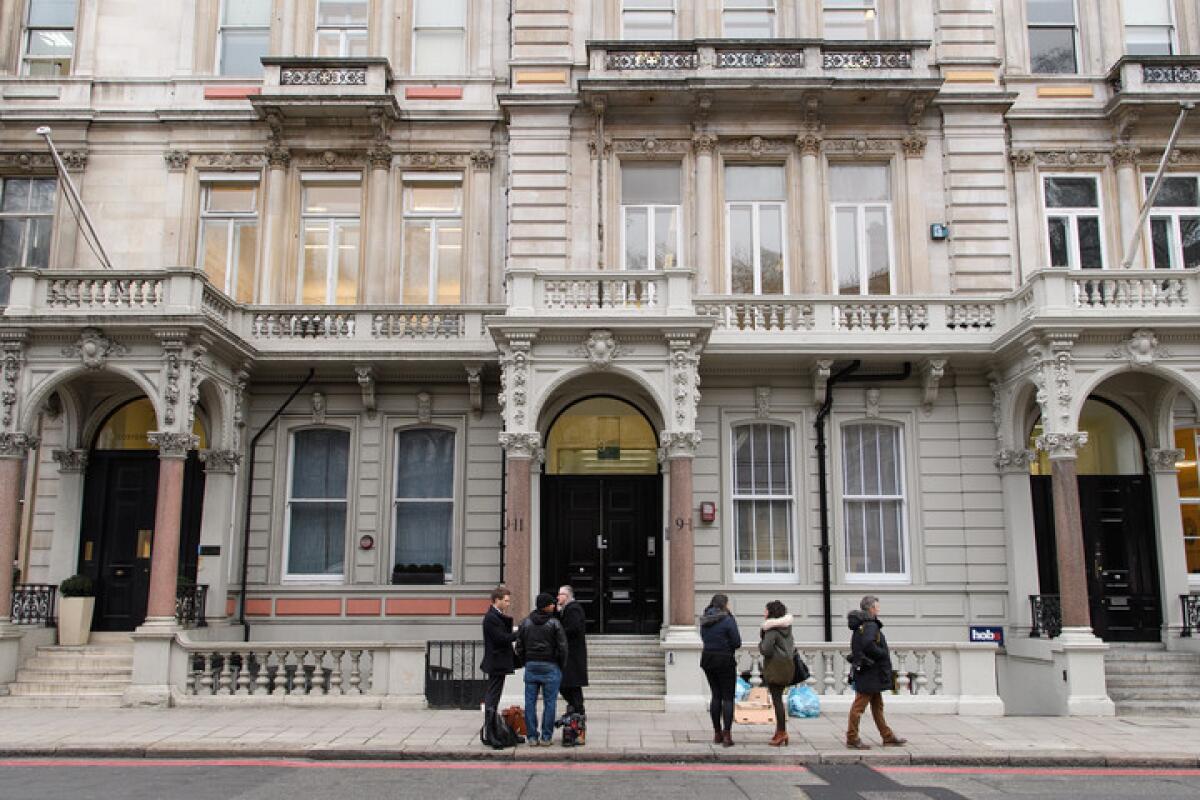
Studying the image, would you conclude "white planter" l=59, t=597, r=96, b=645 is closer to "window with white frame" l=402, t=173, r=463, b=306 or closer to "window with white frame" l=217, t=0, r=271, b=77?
"window with white frame" l=402, t=173, r=463, b=306

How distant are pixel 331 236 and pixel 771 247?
8.83 m

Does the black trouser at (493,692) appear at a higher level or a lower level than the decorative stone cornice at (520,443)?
lower

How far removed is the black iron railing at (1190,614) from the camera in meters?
16.9

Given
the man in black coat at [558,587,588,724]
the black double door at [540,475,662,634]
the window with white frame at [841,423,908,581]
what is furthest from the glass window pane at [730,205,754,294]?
the man in black coat at [558,587,588,724]

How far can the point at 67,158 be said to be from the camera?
19.6m

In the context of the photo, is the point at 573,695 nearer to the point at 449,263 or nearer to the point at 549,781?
the point at 549,781

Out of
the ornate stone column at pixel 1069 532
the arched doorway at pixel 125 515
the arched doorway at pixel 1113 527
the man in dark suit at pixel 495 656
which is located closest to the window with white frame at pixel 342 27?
the arched doorway at pixel 125 515

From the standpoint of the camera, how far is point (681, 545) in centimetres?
1545

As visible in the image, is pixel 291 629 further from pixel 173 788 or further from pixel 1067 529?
pixel 1067 529

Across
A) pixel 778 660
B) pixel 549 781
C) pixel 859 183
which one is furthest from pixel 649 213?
pixel 549 781

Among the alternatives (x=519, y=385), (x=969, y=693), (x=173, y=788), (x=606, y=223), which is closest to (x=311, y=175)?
(x=606, y=223)

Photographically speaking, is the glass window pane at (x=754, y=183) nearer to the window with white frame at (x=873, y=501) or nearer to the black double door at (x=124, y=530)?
the window with white frame at (x=873, y=501)

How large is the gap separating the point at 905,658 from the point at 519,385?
736 cm

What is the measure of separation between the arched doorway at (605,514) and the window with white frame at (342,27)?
9.06m
